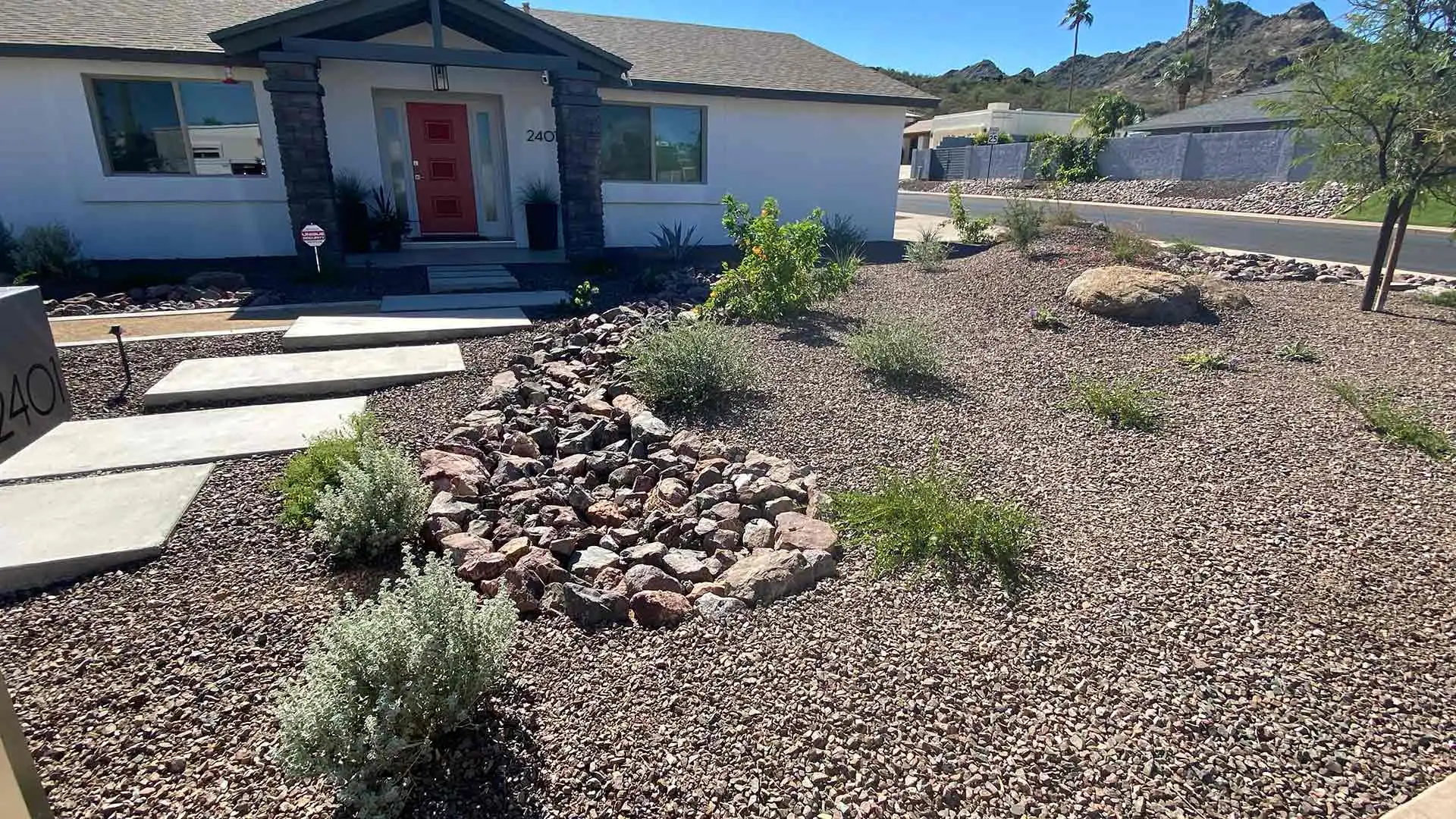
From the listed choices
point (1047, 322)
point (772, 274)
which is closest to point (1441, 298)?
point (1047, 322)

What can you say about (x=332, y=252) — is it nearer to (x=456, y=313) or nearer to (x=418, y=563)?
A: (x=456, y=313)

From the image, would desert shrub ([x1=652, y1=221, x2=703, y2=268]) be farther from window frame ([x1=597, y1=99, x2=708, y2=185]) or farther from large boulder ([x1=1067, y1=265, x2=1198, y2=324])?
large boulder ([x1=1067, y1=265, x2=1198, y2=324])

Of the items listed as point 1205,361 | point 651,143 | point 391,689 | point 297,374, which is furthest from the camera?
point 651,143

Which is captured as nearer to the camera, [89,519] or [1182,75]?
[89,519]

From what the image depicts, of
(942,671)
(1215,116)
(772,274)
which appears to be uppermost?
(1215,116)

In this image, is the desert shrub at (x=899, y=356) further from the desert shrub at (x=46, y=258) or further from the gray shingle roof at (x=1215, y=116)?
the gray shingle roof at (x=1215, y=116)

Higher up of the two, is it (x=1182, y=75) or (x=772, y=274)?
(x=1182, y=75)

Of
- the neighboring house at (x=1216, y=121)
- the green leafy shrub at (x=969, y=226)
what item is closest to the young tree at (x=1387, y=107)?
the green leafy shrub at (x=969, y=226)

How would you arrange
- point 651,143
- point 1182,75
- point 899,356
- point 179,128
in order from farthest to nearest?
point 1182,75
point 651,143
point 179,128
point 899,356

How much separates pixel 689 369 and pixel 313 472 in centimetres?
258

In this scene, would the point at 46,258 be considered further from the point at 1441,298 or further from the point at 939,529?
the point at 1441,298

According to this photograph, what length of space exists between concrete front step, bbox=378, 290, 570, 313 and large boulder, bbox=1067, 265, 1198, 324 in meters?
6.00

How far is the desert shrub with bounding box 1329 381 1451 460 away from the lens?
497 centimetres

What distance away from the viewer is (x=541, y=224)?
12.9 meters
